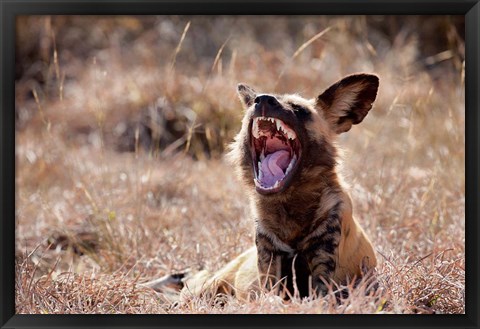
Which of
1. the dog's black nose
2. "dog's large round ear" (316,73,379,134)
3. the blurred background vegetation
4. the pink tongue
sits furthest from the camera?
the blurred background vegetation

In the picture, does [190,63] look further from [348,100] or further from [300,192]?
[300,192]

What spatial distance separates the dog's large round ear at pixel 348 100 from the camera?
4.37 meters

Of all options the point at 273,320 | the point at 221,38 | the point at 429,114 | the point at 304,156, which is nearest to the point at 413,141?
the point at 429,114

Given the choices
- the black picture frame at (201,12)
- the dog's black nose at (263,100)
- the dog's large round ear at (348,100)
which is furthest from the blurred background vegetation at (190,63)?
the black picture frame at (201,12)

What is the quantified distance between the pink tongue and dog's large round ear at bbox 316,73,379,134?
0.36 metres

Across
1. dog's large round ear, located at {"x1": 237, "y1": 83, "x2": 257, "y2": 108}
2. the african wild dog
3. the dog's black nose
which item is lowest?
the african wild dog

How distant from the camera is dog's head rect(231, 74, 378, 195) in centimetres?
416

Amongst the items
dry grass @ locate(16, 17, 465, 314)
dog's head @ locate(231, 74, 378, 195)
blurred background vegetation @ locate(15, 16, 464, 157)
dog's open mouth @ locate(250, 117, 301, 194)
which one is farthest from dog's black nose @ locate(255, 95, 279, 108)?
blurred background vegetation @ locate(15, 16, 464, 157)

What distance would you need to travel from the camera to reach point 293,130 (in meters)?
4.22

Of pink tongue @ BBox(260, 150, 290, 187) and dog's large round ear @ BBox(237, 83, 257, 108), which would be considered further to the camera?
dog's large round ear @ BBox(237, 83, 257, 108)

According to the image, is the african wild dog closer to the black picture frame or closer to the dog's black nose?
the dog's black nose

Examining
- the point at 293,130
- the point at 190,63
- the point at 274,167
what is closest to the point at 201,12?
the point at 293,130

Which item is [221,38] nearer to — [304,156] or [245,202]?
[245,202]

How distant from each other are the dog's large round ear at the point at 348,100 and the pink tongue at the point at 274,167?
365 millimetres
